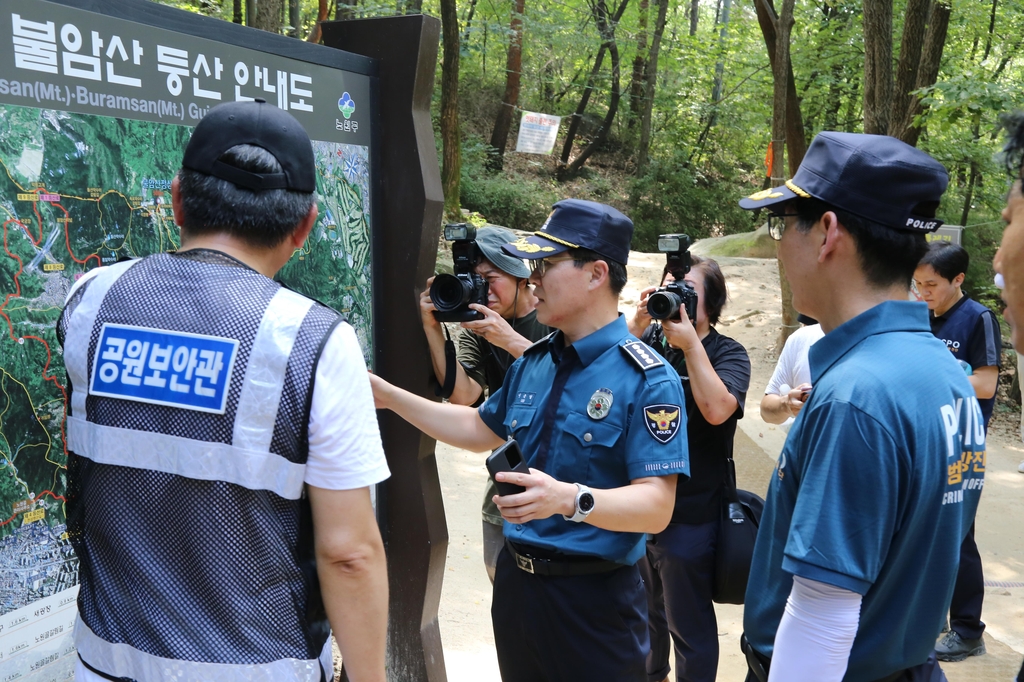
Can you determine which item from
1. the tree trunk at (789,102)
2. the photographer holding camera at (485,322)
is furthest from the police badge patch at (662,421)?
the tree trunk at (789,102)

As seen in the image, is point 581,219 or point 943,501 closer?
point 943,501

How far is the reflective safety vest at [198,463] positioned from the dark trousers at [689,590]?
191 centimetres

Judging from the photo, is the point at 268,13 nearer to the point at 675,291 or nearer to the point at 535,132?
the point at 675,291

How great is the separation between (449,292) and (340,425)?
151cm

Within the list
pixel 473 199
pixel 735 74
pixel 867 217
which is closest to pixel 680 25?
pixel 735 74

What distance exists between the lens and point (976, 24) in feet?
41.0

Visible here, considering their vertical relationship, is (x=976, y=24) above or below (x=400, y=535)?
above

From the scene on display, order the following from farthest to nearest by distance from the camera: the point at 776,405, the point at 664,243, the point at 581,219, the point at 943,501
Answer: the point at 776,405
the point at 664,243
the point at 581,219
the point at 943,501

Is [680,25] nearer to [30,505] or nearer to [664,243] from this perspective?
[664,243]

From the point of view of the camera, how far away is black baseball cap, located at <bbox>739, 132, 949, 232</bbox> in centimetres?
155

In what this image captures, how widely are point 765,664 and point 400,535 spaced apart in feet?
6.27

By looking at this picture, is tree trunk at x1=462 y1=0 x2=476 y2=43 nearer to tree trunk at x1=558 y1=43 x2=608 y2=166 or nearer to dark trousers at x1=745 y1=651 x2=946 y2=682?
tree trunk at x1=558 y1=43 x2=608 y2=166

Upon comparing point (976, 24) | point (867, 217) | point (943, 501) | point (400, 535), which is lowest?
point (400, 535)

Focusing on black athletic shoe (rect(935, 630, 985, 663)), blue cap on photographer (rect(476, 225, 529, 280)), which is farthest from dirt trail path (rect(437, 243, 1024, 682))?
blue cap on photographer (rect(476, 225, 529, 280))
